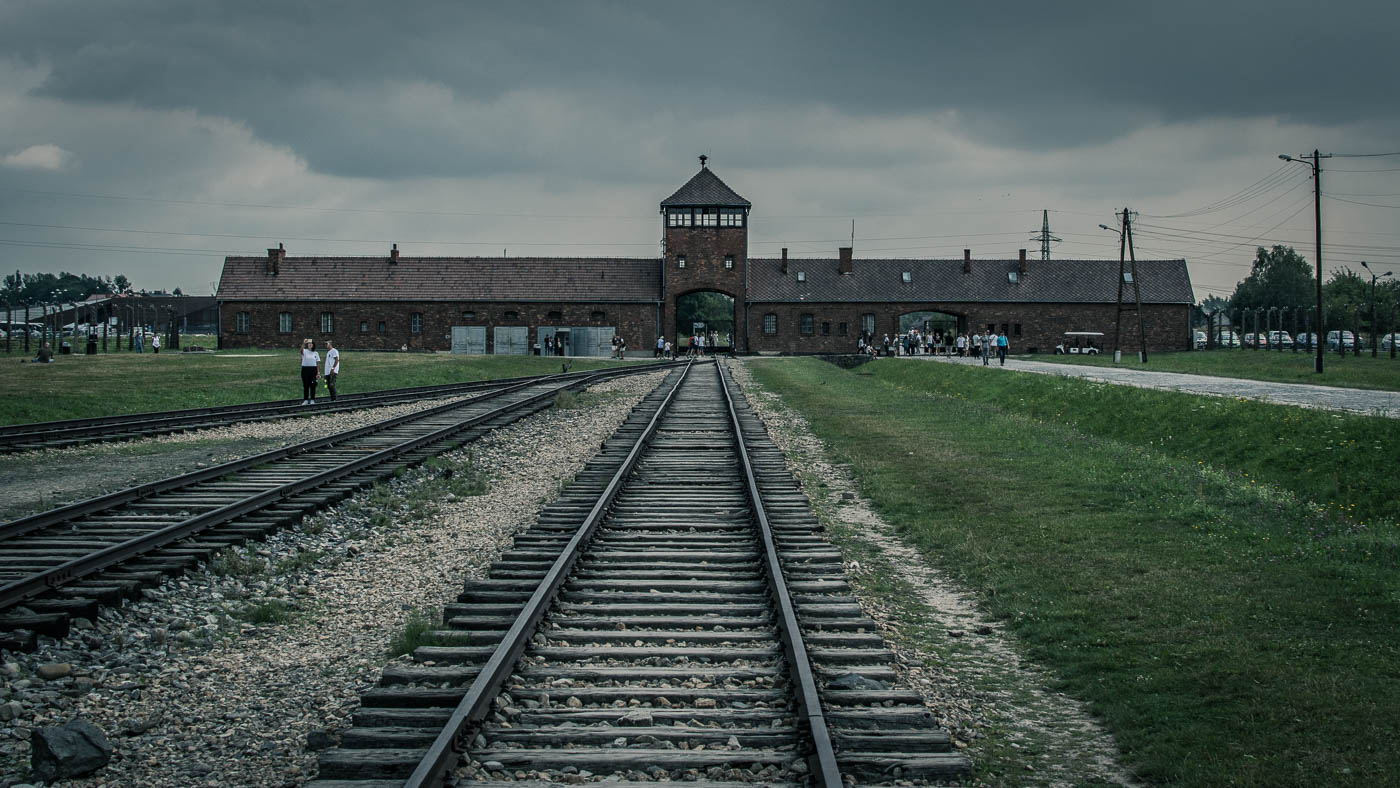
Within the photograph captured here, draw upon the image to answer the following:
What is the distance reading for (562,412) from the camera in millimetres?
23203

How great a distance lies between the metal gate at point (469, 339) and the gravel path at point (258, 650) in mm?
57850

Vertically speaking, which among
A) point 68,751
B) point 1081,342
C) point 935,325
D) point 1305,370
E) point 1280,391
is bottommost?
point 68,751

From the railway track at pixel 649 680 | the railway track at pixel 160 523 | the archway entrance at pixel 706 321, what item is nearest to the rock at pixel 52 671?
the railway track at pixel 160 523

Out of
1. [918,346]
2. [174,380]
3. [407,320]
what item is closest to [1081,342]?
[918,346]

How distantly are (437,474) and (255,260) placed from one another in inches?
2514

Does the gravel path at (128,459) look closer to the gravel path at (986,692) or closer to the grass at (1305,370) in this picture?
the gravel path at (986,692)

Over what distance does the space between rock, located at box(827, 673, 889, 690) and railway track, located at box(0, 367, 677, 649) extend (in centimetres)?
477

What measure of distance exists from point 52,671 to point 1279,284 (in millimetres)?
139997

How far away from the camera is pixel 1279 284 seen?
412 ft

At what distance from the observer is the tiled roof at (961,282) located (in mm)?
72438

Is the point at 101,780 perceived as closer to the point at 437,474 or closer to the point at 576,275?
the point at 437,474

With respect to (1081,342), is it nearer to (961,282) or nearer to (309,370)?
(961,282)

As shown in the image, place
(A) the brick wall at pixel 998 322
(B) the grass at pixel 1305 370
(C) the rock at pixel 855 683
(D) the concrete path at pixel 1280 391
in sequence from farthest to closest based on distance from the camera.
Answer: (A) the brick wall at pixel 998 322 → (B) the grass at pixel 1305 370 → (D) the concrete path at pixel 1280 391 → (C) the rock at pixel 855 683

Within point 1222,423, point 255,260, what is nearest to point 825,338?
point 255,260
